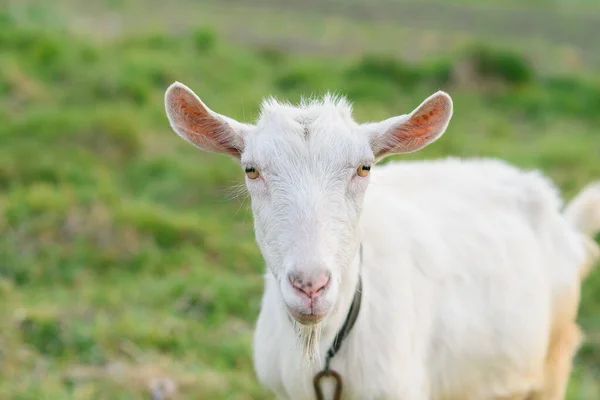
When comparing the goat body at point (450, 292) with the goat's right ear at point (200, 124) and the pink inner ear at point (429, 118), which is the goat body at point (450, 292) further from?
the goat's right ear at point (200, 124)

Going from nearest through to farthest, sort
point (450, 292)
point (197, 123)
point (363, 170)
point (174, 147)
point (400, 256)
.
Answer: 1. point (363, 170)
2. point (197, 123)
3. point (400, 256)
4. point (450, 292)
5. point (174, 147)

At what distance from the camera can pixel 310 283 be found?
10.2ft

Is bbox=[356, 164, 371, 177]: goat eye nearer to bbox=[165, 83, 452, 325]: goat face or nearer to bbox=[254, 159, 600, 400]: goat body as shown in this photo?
bbox=[165, 83, 452, 325]: goat face

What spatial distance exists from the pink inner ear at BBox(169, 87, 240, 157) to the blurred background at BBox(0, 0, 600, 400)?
2.18m

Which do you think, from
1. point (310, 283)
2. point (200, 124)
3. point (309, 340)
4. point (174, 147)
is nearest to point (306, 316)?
point (310, 283)

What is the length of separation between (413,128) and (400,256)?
74 centimetres

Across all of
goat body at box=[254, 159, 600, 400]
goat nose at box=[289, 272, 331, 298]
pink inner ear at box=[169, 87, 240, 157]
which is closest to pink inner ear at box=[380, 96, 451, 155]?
goat body at box=[254, 159, 600, 400]

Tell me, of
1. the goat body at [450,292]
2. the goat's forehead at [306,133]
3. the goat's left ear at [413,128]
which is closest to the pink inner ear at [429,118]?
the goat's left ear at [413,128]

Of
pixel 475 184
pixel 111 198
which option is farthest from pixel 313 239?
pixel 111 198

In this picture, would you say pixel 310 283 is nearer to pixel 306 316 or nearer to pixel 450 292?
pixel 306 316

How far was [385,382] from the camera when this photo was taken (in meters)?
3.81

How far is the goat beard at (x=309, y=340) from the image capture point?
11.8ft

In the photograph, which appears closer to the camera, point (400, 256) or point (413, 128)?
point (413, 128)

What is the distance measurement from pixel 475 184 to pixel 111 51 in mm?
7984
